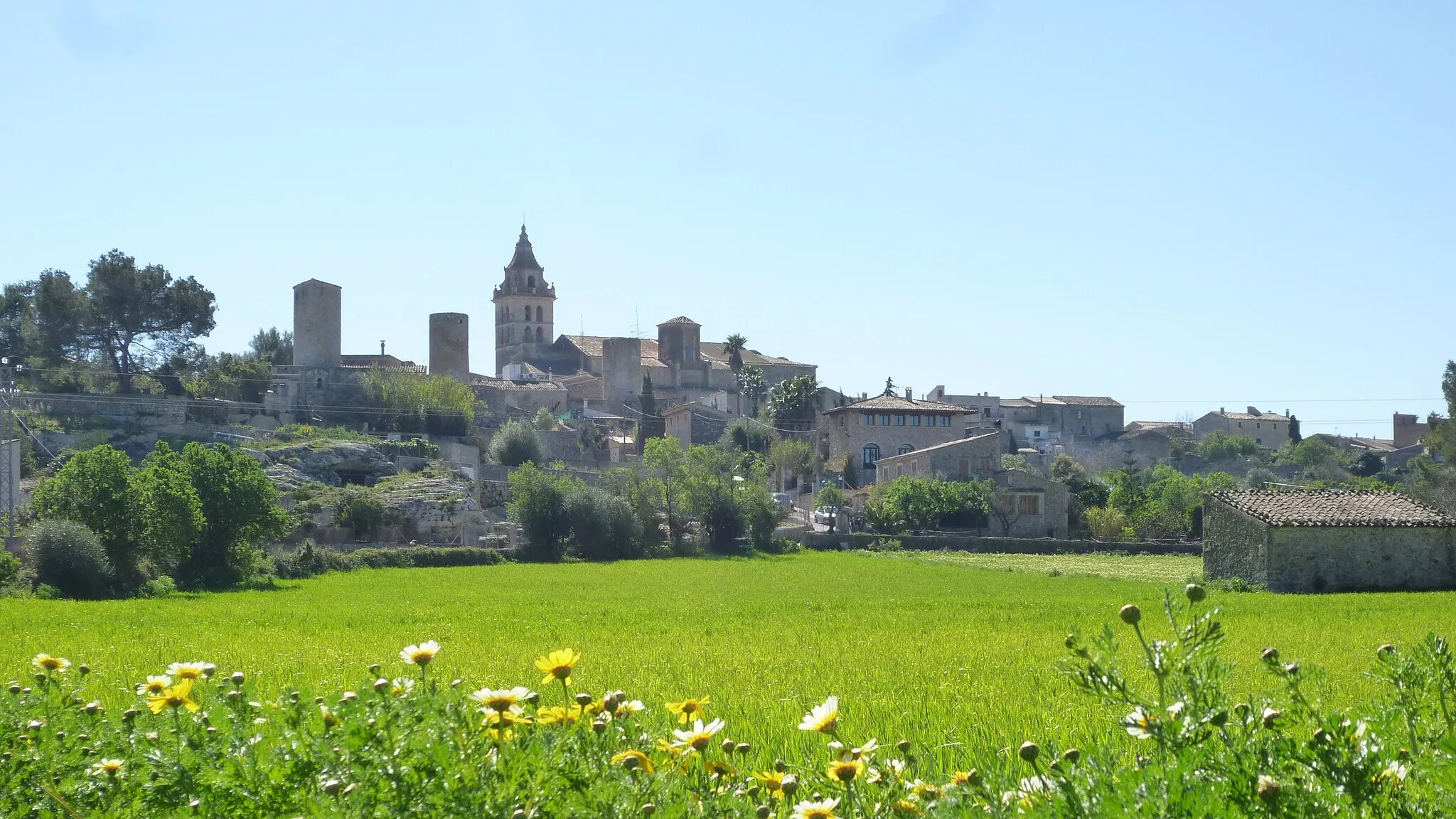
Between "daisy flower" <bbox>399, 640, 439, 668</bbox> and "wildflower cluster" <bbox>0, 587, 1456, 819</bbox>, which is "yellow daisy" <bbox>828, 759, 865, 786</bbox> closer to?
"wildflower cluster" <bbox>0, 587, 1456, 819</bbox>

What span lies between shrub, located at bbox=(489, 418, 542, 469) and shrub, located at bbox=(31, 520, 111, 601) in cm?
3309

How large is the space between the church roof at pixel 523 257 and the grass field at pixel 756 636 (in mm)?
82461

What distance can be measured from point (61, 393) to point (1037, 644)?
5200 centimetres

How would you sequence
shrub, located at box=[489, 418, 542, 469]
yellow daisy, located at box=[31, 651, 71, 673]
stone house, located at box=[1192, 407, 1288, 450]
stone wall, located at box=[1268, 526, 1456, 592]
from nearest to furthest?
1. yellow daisy, located at box=[31, 651, 71, 673]
2. stone wall, located at box=[1268, 526, 1456, 592]
3. shrub, located at box=[489, 418, 542, 469]
4. stone house, located at box=[1192, 407, 1288, 450]

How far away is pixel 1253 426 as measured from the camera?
369 feet

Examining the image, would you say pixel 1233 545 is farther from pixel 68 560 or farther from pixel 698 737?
pixel 698 737

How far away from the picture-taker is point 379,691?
409cm

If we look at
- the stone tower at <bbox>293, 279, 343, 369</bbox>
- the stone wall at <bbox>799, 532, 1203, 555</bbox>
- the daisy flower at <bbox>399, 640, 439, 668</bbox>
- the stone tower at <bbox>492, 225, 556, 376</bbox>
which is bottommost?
the stone wall at <bbox>799, 532, 1203, 555</bbox>

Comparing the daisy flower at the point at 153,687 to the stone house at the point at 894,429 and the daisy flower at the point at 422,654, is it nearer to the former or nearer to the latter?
the daisy flower at the point at 422,654

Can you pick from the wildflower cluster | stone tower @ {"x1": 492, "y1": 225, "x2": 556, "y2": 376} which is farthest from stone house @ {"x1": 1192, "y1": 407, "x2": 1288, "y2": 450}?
the wildflower cluster

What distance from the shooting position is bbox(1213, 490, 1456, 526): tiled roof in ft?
98.4

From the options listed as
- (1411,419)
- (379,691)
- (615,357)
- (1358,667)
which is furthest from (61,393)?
(1411,419)

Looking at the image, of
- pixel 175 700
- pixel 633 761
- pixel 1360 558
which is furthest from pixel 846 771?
pixel 1360 558

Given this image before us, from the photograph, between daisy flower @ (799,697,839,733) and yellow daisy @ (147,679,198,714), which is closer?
daisy flower @ (799,697,839,733)
